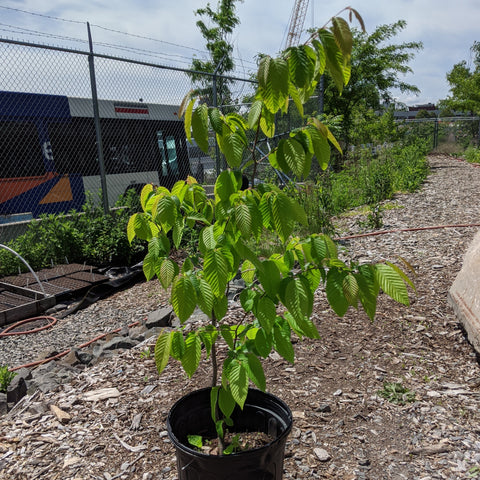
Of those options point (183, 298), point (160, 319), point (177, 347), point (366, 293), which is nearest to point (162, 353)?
point (177, 347)

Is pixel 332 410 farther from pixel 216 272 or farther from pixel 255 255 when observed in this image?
pixel 216 272

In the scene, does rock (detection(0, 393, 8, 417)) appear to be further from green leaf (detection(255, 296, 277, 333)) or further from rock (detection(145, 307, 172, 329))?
green leaf (detection(255, 296, 277, 333))

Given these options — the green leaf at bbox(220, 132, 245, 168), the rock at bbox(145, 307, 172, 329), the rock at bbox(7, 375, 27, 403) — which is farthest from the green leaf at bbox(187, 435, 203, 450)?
the rock at bbox(145, 307, 172, 329)

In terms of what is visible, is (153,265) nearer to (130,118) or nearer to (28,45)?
(28,45)

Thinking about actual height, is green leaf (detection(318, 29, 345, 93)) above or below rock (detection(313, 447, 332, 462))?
above

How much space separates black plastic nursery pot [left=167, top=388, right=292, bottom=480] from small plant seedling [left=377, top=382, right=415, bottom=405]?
1073 millimetres

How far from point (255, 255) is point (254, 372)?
457 millimetres

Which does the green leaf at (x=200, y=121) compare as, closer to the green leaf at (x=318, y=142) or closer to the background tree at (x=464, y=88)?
the green leaf at (x=318, y=142)

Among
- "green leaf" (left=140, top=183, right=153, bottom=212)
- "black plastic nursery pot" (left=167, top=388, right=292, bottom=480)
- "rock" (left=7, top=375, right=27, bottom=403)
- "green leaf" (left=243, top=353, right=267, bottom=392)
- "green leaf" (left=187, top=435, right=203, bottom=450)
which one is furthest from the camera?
"rock" (left=7, top=375, right=27, bottom=403)

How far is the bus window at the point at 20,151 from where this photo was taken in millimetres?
8625

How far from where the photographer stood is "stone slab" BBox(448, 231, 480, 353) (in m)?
3.26

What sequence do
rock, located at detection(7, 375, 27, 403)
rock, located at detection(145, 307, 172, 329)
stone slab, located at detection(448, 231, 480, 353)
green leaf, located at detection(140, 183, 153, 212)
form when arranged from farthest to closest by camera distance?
1. rock, located at detection(145, 307, 172, 329)
2. rock, located at detection(7, 375, 27, 403)
3. stone slab, located at detection(448, 231, 480, 353)
4. green leaf, located at detection(140, 183, 153, 212)

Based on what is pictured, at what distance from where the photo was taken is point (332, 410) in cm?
283

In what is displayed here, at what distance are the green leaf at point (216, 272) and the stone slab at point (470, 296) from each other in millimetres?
2411
